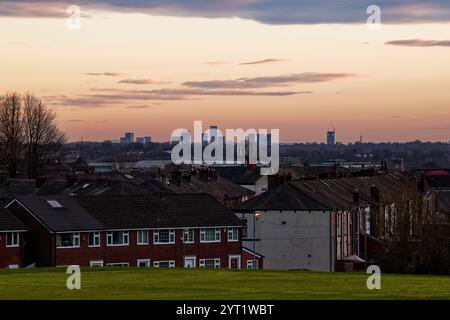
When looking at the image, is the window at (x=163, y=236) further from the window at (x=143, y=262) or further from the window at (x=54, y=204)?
the window at (x=54, y=204)

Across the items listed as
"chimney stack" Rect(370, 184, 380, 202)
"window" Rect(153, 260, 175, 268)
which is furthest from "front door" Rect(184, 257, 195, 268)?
"chimney stack" Rect(370, 184, 380, 202)

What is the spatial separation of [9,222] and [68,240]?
435 cm

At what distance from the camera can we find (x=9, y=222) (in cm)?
8169

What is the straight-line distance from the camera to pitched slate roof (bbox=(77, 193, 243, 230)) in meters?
86.3

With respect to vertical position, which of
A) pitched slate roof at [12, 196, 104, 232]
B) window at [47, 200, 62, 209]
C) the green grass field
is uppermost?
window at [47, 200, 62, 209]

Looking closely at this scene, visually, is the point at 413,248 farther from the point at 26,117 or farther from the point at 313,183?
the point at 26,117

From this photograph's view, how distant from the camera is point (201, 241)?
88.8 m

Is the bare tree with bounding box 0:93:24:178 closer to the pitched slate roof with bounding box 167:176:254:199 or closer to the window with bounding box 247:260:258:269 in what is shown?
the pitched slate roof with bounding box 167:176:254:199

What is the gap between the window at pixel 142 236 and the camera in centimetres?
8626

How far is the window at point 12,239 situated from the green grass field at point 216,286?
30.9 m

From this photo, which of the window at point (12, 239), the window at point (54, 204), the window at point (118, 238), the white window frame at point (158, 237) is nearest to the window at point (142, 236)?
the white window frame at point (158, 237)

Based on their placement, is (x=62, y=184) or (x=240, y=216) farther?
(x=62, y=184)
